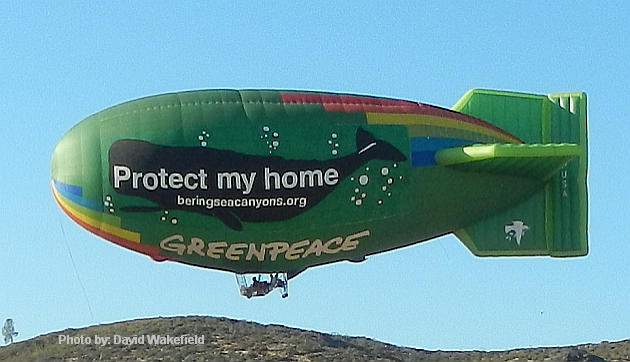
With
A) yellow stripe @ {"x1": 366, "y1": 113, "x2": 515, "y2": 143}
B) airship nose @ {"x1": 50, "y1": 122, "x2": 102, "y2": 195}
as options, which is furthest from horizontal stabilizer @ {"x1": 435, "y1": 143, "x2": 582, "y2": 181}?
airship nose @ {"x1": 50, "y1": 122, "x2": 102, "y2": 195}

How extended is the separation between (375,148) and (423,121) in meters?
1.83

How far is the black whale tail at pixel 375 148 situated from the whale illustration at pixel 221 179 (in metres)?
0.32

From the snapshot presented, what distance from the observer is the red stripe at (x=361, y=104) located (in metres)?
36.0

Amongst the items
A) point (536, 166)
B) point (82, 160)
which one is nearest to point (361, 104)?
point (536, 166)

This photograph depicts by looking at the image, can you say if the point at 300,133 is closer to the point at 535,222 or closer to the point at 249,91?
the point at 249,91

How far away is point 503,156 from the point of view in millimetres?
35906

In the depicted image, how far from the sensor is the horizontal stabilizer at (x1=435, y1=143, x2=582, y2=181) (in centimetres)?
3588

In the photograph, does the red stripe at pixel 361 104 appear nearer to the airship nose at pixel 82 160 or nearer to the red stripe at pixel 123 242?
the airship nose at pixel 82 160

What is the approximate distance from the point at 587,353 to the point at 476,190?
57.3 metres

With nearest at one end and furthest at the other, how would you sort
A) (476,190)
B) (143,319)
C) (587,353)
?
(476,190) → (587,353) → (143,319)

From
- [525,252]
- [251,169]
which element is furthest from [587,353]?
[251,169]

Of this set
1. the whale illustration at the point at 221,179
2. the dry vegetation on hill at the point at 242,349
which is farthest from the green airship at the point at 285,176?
the dry vegetation on hill at the point at 242,349

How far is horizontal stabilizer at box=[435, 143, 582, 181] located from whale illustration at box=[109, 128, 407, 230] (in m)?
2.58

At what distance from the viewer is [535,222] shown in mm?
38000
